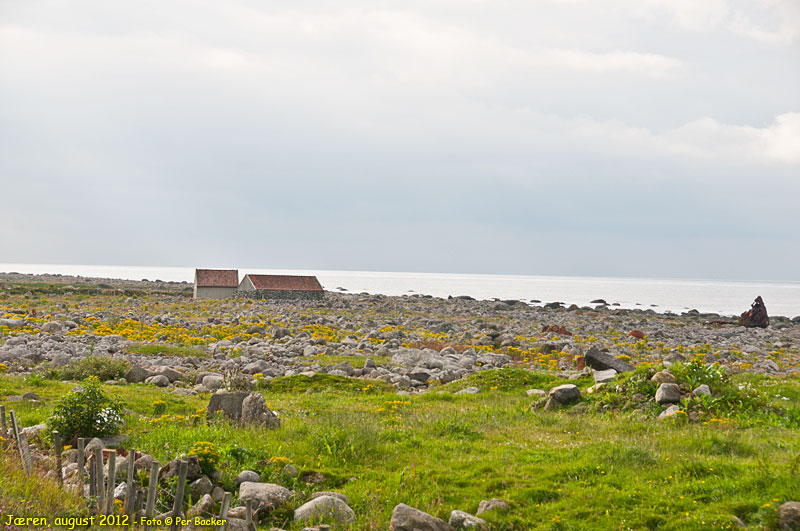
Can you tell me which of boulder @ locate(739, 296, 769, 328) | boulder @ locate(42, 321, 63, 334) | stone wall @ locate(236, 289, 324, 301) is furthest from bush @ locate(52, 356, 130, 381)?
boulder @ locate(739, 296, 769, 328)

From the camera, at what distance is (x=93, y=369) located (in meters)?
20.7

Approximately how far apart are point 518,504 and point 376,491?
7.73 ft

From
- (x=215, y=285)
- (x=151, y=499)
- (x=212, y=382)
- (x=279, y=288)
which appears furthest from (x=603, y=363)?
(x=215, y=285)

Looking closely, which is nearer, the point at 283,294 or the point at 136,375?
the point at 136,375

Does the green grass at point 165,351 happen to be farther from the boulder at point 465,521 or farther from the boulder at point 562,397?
the boulder at point 465,521

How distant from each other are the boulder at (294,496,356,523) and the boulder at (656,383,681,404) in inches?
404

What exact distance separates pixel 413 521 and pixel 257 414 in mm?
5953

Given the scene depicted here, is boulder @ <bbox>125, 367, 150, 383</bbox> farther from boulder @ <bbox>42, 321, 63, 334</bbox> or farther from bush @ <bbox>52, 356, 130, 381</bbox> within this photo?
boulder @ <bbox>42, 321, 63, 334</bbox>

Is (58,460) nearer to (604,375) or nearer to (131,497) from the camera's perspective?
(131,497)

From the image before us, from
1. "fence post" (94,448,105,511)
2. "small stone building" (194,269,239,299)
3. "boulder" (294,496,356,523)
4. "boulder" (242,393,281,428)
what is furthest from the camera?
"small stone building" (194,269,239,299)

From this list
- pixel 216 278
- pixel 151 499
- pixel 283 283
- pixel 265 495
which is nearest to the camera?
pixel 151 499

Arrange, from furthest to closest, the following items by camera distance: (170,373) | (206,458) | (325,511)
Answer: (170,373) < (206,458) < (325,511)

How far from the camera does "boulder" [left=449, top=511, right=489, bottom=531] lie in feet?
28.7

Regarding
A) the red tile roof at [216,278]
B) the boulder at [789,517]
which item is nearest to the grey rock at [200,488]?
the boulder at [789,517]
